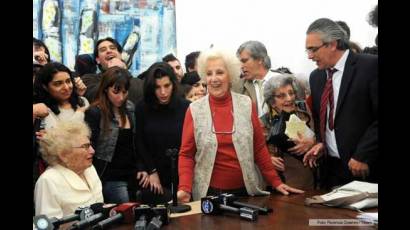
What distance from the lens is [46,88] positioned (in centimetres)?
319

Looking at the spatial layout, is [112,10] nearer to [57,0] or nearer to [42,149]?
[57,0]

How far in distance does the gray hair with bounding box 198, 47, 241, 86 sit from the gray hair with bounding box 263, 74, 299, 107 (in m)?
0.30

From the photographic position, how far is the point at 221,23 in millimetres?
3594

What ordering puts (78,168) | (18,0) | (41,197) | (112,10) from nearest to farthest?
1. (18,0)
2. (41,197)
3. (78,168)
4. (112,10)

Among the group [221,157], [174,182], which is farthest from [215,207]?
[221,157]

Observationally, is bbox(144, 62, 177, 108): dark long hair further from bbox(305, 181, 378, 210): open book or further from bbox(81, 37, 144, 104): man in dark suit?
bbox(305, 181, 378, 210): open book

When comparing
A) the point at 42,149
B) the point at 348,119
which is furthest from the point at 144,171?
the point at 348,119

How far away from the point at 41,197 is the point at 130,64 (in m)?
1.10

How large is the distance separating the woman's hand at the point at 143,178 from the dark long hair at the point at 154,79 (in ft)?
1.62

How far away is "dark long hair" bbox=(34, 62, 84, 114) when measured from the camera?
318 centimetres

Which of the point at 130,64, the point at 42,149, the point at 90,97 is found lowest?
the point at 42,149

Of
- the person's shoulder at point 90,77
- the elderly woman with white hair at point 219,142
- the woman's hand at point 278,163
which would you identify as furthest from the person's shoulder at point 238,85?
the person's shoulder at point 90,77

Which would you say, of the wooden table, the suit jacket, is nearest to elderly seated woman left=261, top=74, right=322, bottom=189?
the suit jacket

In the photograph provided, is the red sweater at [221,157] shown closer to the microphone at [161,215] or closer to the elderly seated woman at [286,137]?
the elderly seated woman at [286,137]
